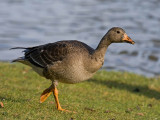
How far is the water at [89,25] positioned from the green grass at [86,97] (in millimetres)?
3942

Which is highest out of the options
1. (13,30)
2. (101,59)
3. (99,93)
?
(13,30)

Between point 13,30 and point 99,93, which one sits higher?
point 13,30

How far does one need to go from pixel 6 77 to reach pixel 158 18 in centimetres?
1825

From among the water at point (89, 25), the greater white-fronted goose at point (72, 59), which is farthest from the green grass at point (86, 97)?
the water at point (89, 25)

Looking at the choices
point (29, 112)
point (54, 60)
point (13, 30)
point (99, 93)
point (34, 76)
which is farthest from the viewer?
point (13, 30)

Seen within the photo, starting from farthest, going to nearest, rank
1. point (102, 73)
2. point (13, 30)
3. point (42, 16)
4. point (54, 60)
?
point (42, 16)
point (13, 30)
point (102, 73)
point (54, 60)

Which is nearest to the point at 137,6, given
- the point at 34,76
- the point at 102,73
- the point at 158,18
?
the point at 158,18

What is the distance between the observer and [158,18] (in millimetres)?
27250

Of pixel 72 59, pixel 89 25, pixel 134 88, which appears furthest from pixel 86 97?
pixel 89 25

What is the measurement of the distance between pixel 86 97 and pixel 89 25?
50.1 ft

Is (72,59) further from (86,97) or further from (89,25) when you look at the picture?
Result: (89,25)

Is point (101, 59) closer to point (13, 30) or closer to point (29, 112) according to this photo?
point (29, 112)

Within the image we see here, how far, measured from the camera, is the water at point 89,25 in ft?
60.2

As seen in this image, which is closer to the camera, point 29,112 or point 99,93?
point 29,112
